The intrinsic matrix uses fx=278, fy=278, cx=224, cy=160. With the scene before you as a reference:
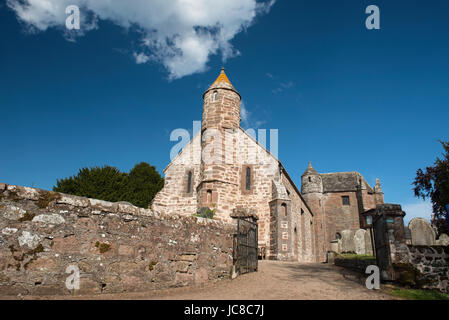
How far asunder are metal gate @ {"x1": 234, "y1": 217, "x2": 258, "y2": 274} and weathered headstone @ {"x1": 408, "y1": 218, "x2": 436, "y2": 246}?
16.8 ft

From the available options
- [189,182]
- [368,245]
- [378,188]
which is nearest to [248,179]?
[189,182]

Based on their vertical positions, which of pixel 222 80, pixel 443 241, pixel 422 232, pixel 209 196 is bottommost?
pixel 443 241

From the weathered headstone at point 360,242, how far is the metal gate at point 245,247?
231 inches

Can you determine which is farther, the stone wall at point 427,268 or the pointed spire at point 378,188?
the pointed spire at point 378,188

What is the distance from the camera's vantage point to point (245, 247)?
28.6ft

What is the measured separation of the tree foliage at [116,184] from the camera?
1698 centimetres

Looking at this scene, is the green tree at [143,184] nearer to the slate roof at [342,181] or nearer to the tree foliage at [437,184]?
the tree foliage at [437,184]

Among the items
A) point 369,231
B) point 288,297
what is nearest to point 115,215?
point 288,297

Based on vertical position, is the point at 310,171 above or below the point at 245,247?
above

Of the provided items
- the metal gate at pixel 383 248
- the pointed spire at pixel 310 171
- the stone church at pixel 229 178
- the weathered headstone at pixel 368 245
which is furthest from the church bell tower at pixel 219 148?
the pointed spire at pixel 310 171

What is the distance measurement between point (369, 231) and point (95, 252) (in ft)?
38.1

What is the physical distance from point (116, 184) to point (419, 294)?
16707 mm

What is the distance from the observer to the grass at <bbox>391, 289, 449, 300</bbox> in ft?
20.4

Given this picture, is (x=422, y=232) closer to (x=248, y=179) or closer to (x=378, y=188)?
(x=248, y=179)
